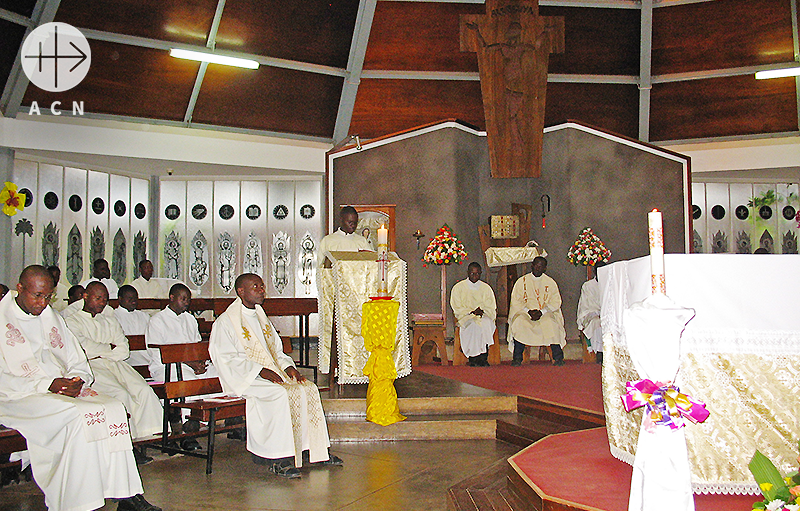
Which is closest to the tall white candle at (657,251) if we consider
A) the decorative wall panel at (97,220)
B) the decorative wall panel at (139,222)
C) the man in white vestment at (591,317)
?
the man in white vestment at (591,317)

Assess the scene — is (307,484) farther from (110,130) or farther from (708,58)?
(708,58)

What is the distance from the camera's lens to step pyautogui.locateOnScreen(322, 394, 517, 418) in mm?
6039

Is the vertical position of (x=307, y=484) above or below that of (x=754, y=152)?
below

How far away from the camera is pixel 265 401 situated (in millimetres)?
4934

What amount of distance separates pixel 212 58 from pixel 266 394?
269 inches

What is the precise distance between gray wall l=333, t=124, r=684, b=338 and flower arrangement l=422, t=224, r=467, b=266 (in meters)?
0.91

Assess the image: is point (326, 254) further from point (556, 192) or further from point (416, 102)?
point (416, 102)

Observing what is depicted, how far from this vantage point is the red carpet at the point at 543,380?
5930 mm

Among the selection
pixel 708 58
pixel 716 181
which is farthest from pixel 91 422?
pixel 716 181

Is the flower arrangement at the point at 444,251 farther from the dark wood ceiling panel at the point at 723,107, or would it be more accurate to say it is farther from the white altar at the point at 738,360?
the white altar at the point at 738,360

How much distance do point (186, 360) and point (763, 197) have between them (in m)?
11.8

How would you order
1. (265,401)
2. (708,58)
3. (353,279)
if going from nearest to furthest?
1. (265,401)
2. (353,279)
3. (708,58)

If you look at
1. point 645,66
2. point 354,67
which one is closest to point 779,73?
point 645,66

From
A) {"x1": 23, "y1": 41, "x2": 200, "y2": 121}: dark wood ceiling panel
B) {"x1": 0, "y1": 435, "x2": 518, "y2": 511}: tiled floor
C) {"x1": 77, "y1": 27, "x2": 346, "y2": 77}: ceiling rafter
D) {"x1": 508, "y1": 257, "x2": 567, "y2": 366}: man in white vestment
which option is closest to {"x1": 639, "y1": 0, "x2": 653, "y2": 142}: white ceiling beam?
{"x1": 508, "y1": 257, "x2": 567, "y2": 366}: man in white vestment
